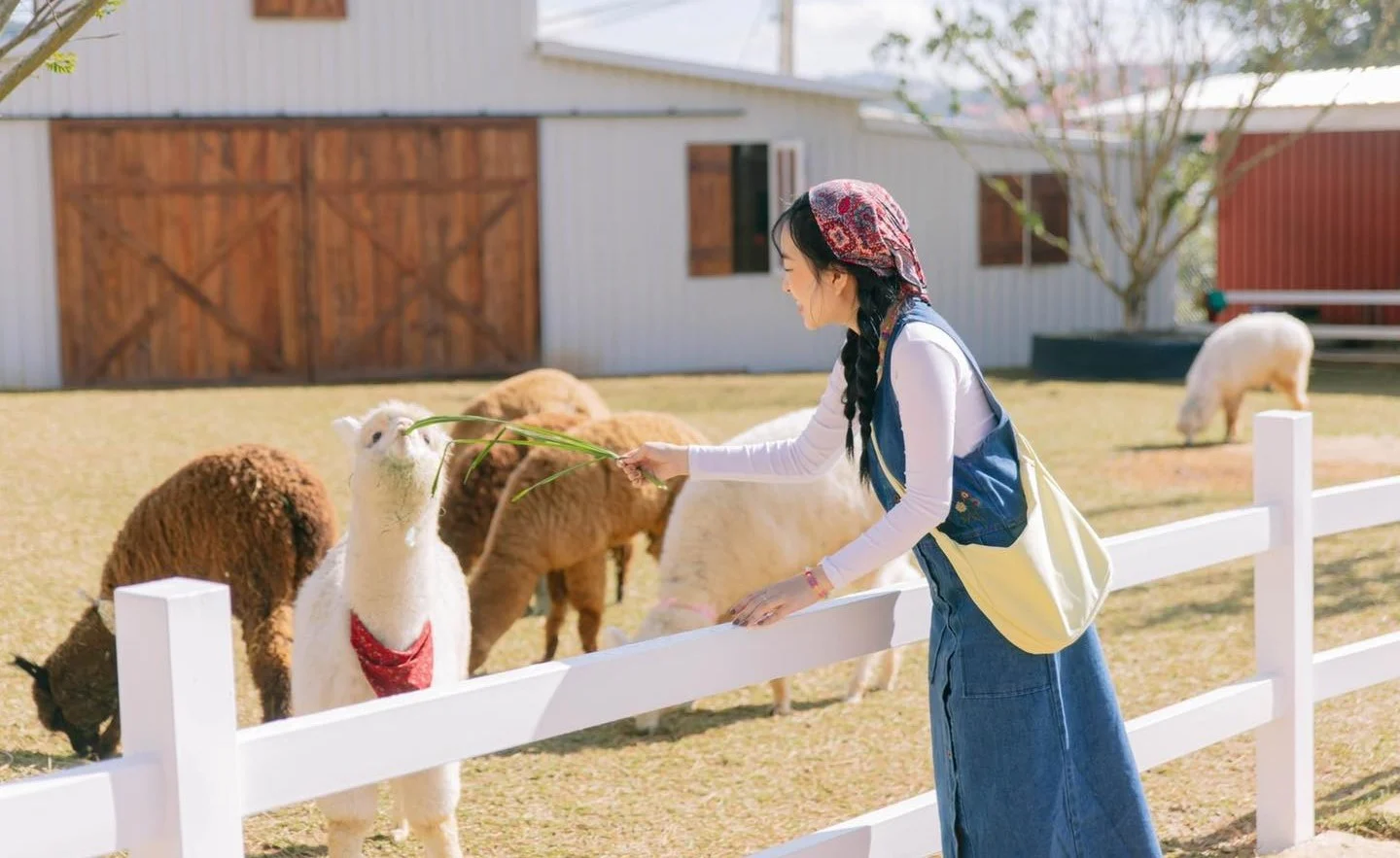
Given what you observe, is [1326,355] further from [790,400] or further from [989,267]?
[790,400]

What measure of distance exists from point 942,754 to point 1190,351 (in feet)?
50.4

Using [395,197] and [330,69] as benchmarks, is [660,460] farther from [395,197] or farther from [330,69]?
[330,69]

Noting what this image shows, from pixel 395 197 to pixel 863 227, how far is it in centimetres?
1627

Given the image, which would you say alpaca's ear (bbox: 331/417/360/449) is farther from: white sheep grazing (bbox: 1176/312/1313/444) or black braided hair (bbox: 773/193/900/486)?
white sheep grazing (bbox: 1176/312/1313/444)

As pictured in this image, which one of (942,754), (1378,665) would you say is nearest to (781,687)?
(1378,665)

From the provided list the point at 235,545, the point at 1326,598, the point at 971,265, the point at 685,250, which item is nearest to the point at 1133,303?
the point at 971,265

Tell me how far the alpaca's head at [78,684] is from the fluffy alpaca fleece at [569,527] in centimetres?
135

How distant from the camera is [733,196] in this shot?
788 inches

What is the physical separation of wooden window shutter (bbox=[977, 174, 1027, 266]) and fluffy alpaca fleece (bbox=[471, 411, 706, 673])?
14.5 metres

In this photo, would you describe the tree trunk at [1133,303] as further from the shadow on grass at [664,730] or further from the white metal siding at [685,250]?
the shadow on grass at [664,730]

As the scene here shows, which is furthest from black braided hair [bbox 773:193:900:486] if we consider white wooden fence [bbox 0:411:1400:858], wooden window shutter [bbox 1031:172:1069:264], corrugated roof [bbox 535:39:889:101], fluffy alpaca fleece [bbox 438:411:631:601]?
wooden window shutter [bbox 1031:172:1069:264]

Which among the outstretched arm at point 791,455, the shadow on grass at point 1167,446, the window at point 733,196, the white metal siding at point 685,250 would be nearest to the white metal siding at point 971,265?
the white metal siding at point 685,250

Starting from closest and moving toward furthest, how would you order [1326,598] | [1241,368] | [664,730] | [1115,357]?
[664,730], [1326,598], [1241,368], [1115,357]

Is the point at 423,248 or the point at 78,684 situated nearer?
the point at 78,684
